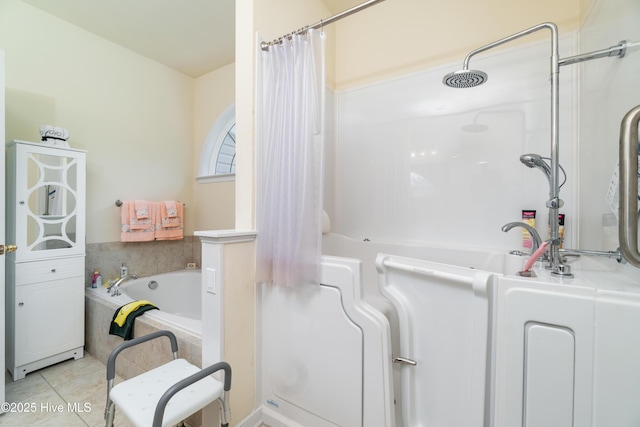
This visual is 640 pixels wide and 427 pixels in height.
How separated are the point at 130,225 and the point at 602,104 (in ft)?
11.8

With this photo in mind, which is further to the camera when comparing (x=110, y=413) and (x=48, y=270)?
(x=48, y=270)

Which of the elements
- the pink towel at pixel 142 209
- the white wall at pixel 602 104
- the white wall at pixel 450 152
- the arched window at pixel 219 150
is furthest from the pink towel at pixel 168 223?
the white wall at pixel 602 104

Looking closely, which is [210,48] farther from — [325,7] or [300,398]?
[300,398]

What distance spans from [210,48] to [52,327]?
2.85m

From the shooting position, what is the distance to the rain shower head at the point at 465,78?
4.32ft

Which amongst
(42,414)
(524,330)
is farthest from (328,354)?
(42,414)

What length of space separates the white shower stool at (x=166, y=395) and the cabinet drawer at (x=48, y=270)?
140 centimetres

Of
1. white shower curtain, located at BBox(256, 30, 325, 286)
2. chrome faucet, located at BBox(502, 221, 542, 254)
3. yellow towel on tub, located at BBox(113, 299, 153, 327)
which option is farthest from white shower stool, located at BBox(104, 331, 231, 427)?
chrome faucet, located at BBox(502, 221, 542, 254)

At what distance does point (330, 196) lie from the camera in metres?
2.41

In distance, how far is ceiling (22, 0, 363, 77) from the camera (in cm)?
219

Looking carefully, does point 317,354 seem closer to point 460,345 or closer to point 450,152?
point 460,345

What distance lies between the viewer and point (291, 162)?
1.36 meters

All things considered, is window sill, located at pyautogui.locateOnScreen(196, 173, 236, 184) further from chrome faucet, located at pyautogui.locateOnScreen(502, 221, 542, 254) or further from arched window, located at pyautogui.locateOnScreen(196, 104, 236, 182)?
chrome faucet, located at pyautogui.locateOnScreen(502, 221, 542, 254)

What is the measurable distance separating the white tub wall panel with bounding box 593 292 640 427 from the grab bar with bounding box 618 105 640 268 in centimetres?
16
